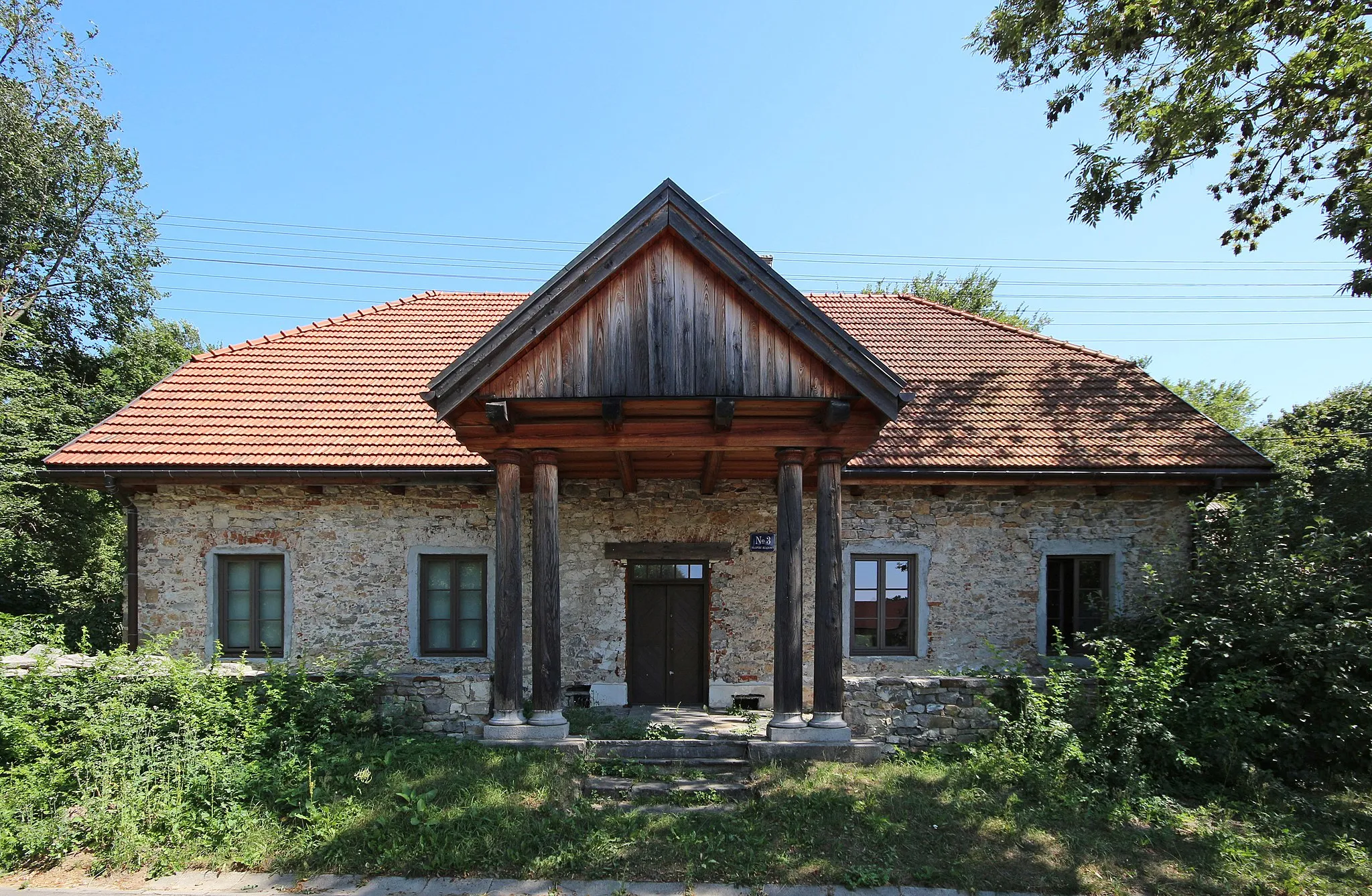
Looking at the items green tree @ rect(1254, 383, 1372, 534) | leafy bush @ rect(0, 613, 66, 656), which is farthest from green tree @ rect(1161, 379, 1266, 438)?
leafy bush @ rect(0, 613, 66, 656)

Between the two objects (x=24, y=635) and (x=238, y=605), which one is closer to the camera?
(x=24, y=635)

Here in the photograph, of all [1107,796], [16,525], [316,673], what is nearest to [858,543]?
[1107,796]

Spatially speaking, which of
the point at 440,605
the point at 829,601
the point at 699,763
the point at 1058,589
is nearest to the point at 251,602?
the point at 440,605

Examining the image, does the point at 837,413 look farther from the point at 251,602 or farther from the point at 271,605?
the point at 251,602

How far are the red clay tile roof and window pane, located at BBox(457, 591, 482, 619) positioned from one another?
1942mm

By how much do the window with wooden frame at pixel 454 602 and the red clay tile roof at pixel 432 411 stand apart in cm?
155

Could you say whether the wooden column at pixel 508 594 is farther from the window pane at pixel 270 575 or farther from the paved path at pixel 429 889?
the window pane at pixel 270 575

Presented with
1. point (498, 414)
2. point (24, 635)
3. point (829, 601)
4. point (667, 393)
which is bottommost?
point (24, 635)

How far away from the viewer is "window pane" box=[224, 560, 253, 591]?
9484 millimetres

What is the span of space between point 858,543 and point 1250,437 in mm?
9512

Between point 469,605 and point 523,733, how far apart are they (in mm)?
3293

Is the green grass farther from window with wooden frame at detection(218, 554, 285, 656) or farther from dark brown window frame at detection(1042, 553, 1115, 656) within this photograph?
window with wooden frame at detection(218, 554, 285, 656)

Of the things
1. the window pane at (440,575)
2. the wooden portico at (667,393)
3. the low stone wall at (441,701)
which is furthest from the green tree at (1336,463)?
the window pane at (440,575)

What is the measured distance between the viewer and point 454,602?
9.63 metres
